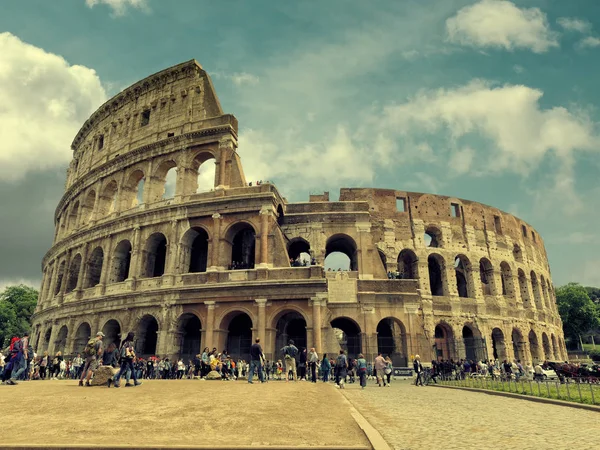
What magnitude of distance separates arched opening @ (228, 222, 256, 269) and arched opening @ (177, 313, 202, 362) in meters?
4.02

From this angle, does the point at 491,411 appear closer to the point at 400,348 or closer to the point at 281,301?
the point at 281,301

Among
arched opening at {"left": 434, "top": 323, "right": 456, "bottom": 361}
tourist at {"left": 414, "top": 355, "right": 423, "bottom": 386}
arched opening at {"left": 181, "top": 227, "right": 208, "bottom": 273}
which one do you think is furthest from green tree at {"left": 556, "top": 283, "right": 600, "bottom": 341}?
arched opening at {"left": 181, "top": 227, "right": 208, "bottom": 273}

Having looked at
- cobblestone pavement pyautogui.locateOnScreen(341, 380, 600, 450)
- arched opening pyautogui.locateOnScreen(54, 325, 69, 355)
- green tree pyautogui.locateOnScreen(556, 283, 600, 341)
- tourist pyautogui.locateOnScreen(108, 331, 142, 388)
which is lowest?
cobblestone pavement pyautogui.locateOnScreen(341, 380, 600, 450)

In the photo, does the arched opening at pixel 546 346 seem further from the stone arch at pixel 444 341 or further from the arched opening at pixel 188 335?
the arched opening at pixel 188 335

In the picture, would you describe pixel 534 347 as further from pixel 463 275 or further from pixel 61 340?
pixel 61 340

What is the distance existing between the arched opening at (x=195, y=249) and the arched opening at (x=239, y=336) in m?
3.81

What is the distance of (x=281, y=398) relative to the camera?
29.3 feet

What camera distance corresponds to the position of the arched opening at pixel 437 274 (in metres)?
28.7

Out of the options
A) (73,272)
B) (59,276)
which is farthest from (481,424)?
(59,276)

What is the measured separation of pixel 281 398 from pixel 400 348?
16.6 meters

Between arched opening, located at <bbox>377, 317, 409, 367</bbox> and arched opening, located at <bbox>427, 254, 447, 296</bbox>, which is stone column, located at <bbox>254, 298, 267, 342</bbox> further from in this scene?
arched opening, located at <bbox>427, 254, 447, 296</bbox>

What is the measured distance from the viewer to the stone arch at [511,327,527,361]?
2991 cm

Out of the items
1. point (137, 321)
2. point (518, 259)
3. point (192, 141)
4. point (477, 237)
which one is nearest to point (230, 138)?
point (192, 141)

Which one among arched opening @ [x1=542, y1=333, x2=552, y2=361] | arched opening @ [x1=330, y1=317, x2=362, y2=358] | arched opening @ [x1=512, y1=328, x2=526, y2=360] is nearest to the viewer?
arched opening @ [x1=330, y1=317, x2=362, y2=358]
